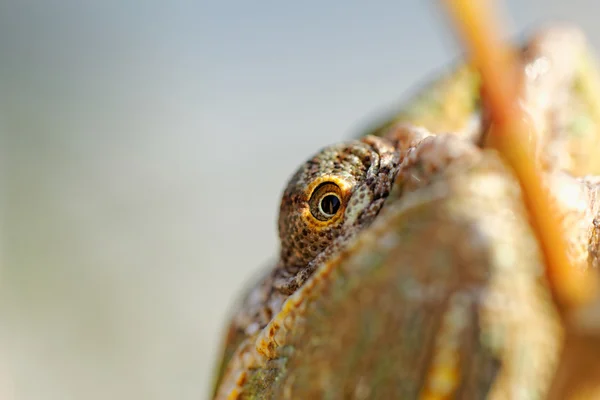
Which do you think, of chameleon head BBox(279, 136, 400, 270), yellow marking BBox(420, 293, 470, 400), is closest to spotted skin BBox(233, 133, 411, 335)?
chameleon head BBox(279, 136, 400, 270)

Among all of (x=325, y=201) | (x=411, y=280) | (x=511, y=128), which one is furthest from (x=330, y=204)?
(x=511, y=128)

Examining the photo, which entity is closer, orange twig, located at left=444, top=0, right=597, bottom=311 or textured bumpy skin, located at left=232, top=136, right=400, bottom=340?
orange twig, located at left=444, top=0, right=597, bottom=311

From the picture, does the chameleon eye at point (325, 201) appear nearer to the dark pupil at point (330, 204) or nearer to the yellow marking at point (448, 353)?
the dark pupil at point (330, 204)

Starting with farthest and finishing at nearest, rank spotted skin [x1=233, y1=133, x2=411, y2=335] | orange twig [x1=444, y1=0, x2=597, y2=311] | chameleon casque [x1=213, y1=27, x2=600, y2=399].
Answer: spotted skin [x1=233, y1=133, x2=411, y2=335] < chameleon casque [x1=213, y1=27, x2=600, y2=399] < orange twig [x1=444, y1=0, x2=597, y2=311]

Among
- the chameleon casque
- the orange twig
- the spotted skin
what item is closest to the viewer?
the orange twig

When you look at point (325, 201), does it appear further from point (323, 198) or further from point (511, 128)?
point (511, 128)

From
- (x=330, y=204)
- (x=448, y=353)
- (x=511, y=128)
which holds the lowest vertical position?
(x=448, y=353)

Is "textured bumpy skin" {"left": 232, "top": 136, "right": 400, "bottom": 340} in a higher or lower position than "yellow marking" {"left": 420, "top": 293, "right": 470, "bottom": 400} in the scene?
higher

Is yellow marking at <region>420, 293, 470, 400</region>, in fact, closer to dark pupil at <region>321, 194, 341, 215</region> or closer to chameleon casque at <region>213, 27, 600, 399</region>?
chameleon casque at <region>213, 27, 600, 399</region>
